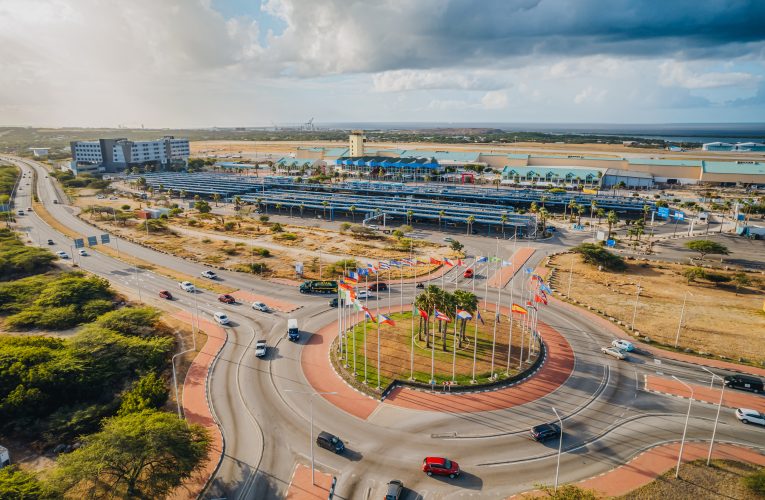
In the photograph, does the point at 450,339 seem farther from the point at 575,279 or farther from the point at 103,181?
the point at 103,181

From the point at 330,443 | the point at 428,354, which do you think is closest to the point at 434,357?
the point at 428,354

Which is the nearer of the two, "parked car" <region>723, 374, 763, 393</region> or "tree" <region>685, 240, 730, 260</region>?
"parked car" <region>723, 374, 763, 393</region>

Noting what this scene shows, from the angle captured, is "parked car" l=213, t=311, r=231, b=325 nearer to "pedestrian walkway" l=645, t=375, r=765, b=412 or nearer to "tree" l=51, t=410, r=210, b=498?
"tree" l=51, t=410, r=210, b=498

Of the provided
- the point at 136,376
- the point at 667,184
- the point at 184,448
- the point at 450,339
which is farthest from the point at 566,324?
the point at 667,184

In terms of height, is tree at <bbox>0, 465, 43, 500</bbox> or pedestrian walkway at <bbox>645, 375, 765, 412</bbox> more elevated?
tree at <bbox>0, 465, 43, 500</bbox>

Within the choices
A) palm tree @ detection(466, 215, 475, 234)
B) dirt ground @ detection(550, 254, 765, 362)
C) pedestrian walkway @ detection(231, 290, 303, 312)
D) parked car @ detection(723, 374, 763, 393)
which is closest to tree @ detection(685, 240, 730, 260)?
dirt ground @ detection(550, 254, 765, 362)

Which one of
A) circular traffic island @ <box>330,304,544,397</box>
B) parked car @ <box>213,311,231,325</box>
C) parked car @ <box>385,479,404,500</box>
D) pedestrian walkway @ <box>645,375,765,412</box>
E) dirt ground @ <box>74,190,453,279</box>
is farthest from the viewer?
dirt ground @ <box>74,190,453,279</box>
